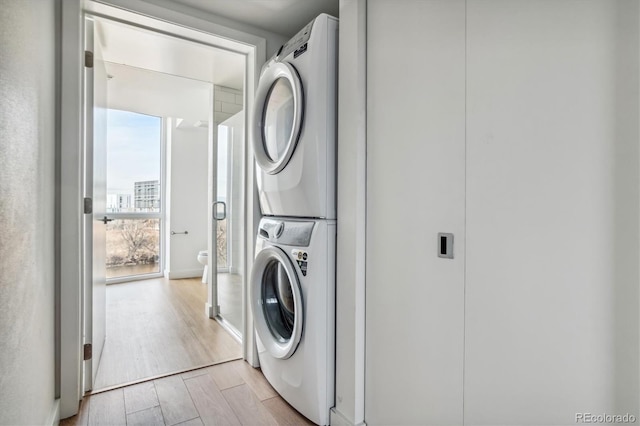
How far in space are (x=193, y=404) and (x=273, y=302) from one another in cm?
68

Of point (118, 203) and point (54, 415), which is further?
point (118, 203)

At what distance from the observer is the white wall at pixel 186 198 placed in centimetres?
486

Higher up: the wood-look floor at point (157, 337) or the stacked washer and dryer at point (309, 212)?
the stacked washer and dryer at point (309, 212)

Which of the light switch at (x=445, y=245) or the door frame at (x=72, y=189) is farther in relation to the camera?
the door frame at (x=72, y=189)

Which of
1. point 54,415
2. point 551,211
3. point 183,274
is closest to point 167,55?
point 54,415

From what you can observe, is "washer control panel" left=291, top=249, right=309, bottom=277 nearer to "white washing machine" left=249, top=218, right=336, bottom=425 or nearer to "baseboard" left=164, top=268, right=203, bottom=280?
"white washing machine" left=249, top=218, right=336, bottom=425

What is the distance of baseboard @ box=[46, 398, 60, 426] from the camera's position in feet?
4.87

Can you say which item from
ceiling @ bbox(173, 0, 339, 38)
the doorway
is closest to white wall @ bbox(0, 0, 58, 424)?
the doorway

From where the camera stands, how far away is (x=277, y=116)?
187cm

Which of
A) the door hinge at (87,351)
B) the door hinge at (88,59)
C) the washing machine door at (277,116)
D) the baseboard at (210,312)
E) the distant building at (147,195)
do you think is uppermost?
the door hinge at (88,59)

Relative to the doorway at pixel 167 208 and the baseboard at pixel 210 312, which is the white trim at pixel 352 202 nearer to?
the doorway at pixel 167 208

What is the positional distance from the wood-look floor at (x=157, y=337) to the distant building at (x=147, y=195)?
1336 mm

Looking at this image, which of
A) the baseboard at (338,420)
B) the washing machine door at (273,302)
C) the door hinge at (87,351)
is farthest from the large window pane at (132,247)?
the baseboard at (338,420)

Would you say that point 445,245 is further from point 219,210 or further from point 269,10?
point 219,210
